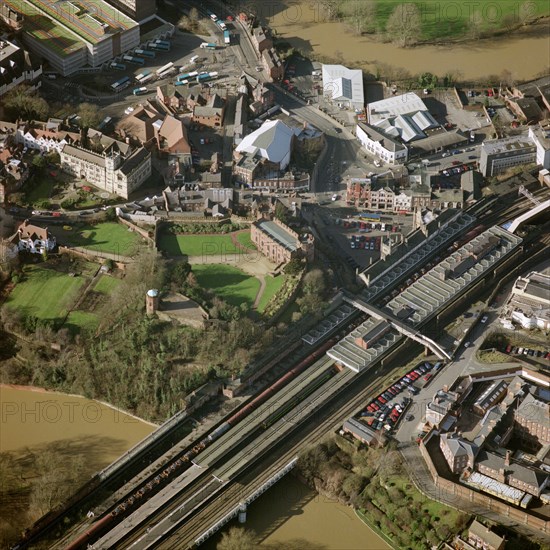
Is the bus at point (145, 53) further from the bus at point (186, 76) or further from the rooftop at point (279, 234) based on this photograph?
the rooftop at point (279, 234)

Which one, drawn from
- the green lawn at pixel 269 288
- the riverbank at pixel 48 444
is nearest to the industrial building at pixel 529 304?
the green lawn at pixel 269 288

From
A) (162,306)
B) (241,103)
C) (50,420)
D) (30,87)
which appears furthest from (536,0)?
(50,420)

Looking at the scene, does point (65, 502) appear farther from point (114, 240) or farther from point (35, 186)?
point (35, 186)

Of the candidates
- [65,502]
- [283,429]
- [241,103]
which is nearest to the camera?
[65,502]

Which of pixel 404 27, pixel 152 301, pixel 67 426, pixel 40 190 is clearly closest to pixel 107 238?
pixel 40 190

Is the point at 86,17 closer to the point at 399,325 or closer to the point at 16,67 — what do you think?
the point at 16,67
